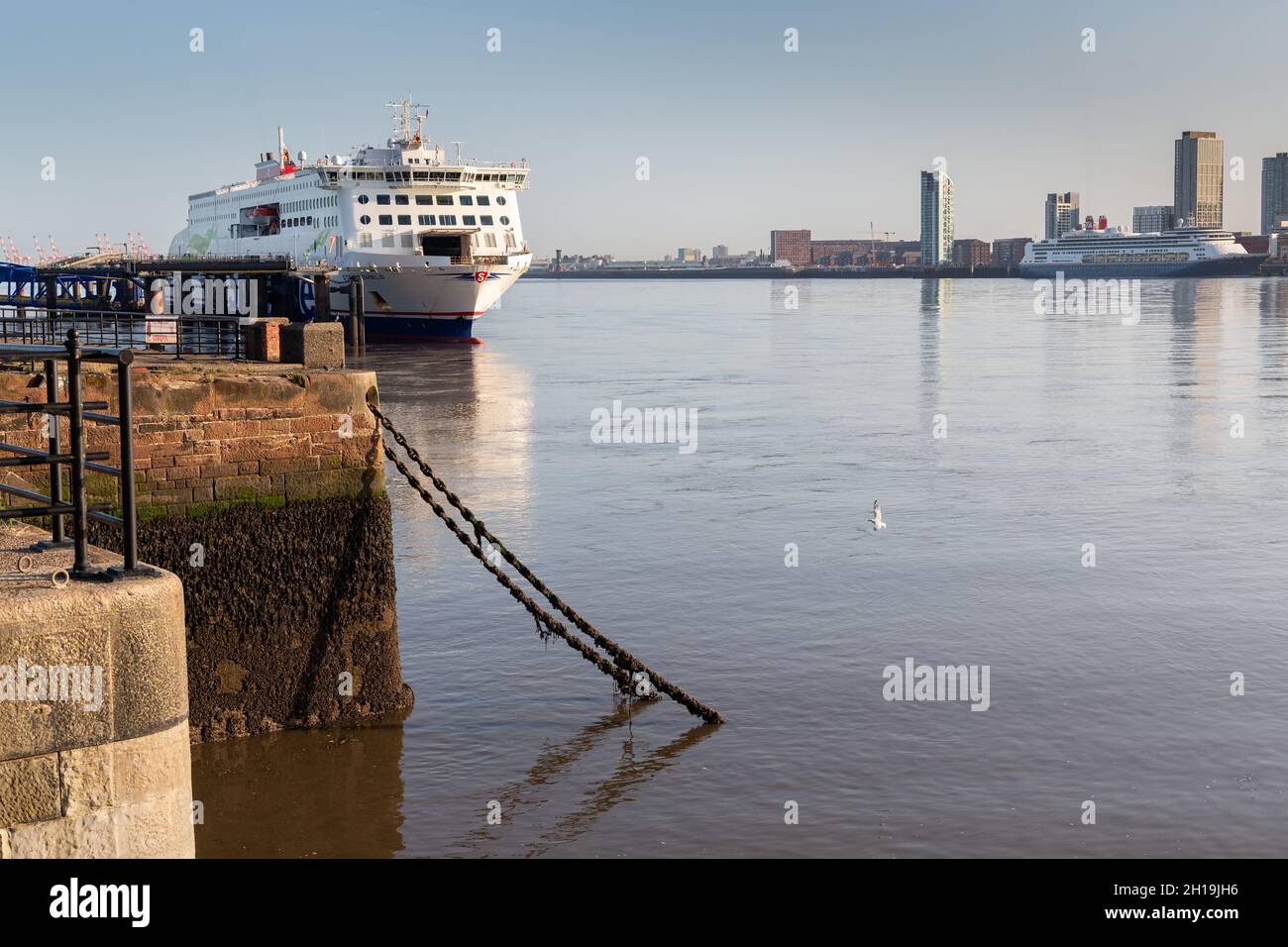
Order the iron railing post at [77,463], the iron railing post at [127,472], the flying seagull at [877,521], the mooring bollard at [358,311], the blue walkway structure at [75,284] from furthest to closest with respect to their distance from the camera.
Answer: the mooring bollard at [358,311]
the blue walkway structure at [75,284]
the flying seagull at [877,521]
the iron railing post at [127,472]
the iron railing post at [77,463]

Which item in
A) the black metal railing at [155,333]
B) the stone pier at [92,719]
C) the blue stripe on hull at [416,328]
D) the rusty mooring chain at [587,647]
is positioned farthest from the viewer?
the blue stripe on hull at [416,328]

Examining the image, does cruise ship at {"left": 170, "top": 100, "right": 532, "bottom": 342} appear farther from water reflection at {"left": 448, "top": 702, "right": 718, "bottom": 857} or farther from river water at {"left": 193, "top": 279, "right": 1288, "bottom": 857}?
water reflection at {"left": 448, "top": 702, "right": 718, "bottom": 857}

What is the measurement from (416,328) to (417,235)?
14.2 feet

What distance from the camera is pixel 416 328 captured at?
224 feet

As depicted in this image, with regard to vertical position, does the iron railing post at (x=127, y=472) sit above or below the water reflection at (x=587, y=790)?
above

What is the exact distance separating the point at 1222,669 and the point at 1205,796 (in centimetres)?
338

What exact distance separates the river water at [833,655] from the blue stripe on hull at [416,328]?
3485 cm

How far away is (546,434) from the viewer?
3259 centimetres

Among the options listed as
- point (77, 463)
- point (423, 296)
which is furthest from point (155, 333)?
point (423, 296)

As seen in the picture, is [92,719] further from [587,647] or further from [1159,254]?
[1159,254]

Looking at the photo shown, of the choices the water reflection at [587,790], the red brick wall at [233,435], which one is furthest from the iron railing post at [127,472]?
the water reflection at [587,790]

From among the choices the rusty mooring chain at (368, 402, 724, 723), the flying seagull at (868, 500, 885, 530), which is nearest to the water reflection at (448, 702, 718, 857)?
the rusty mooring chain at (368, 402, 724, 723)

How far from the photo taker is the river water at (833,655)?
Result: 34.5 ft

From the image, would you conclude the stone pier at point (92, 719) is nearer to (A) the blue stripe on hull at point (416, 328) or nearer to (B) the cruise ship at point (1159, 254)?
(A) the blue stripe on hull at point (416, 328)
